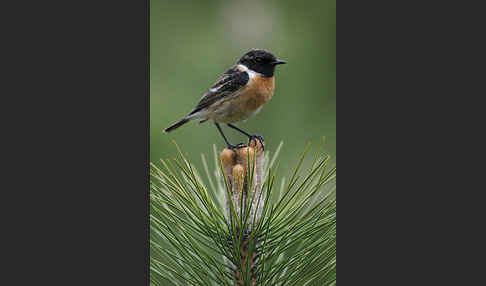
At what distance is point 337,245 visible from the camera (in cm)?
→ 173

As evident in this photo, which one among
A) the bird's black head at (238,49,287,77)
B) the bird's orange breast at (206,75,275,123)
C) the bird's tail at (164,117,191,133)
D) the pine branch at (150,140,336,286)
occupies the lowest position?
the pine branch at (150,140,336,286)

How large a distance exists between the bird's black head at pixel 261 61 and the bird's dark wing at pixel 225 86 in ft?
0.27

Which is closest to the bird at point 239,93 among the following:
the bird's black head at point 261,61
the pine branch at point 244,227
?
the bird's black head at point 261,61

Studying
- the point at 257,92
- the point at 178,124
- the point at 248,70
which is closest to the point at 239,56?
the point at 248,70

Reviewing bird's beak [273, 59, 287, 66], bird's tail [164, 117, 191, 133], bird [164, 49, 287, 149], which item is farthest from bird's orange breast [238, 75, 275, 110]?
bird's tail [164, 117, 191, 133]

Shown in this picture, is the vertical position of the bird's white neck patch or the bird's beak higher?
the bird's beak

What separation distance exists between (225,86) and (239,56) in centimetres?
21

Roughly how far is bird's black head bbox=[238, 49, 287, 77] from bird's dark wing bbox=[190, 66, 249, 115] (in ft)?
0.27

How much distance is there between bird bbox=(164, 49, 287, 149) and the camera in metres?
2.30

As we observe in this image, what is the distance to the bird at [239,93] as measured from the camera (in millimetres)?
2305

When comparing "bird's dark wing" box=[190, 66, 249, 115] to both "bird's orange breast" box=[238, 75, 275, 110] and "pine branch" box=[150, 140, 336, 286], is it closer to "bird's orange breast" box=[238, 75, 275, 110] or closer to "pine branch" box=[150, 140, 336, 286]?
"bird's orange breast" box=[238, 75, 275, 110]

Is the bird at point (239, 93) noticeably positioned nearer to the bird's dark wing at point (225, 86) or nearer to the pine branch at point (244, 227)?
the bird's dark wing at point (225, 86)

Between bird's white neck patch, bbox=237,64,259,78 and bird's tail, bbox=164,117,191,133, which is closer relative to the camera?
bird's tail, bbox=164,117,191,133

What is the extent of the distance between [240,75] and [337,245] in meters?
1.11
